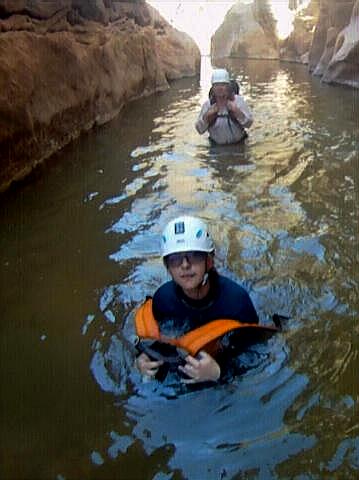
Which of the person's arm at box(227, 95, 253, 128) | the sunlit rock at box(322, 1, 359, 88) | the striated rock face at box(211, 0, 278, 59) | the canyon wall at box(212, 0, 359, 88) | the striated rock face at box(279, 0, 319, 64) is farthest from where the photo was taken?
the striated rock face at box(211, 0, 278, 59)

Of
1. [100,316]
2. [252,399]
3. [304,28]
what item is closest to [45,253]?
[100,316]

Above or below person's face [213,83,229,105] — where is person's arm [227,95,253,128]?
below

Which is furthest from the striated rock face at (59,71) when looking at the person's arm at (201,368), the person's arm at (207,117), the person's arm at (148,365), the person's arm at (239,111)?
the person's arm at (201,368)

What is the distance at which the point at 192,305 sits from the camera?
11.5ft

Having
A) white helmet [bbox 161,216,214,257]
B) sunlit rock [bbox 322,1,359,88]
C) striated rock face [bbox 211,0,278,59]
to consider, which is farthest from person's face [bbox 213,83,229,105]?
striated rock face [bbox 211,0,278,59]

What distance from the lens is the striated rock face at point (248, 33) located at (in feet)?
107

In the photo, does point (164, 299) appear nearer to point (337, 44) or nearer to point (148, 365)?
point (148, 365)

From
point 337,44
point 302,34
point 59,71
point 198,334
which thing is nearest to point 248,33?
point 302,34

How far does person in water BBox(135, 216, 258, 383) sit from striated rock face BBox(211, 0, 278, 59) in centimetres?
3059

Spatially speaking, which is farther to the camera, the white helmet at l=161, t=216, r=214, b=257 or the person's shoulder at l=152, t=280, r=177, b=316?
the person's shoulder at l=152, t=280, r=177, b=316

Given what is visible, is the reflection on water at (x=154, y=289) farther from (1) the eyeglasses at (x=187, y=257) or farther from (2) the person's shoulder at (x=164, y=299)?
(1) the eyeglasses at (x=187, y=257)

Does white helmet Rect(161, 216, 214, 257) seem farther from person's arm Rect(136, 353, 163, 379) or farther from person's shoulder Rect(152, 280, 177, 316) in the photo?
person's arm Rect(136, 353, 163, 379)

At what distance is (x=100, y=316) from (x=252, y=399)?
1.43 meters

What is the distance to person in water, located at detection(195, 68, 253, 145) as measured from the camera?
28.3 ft
